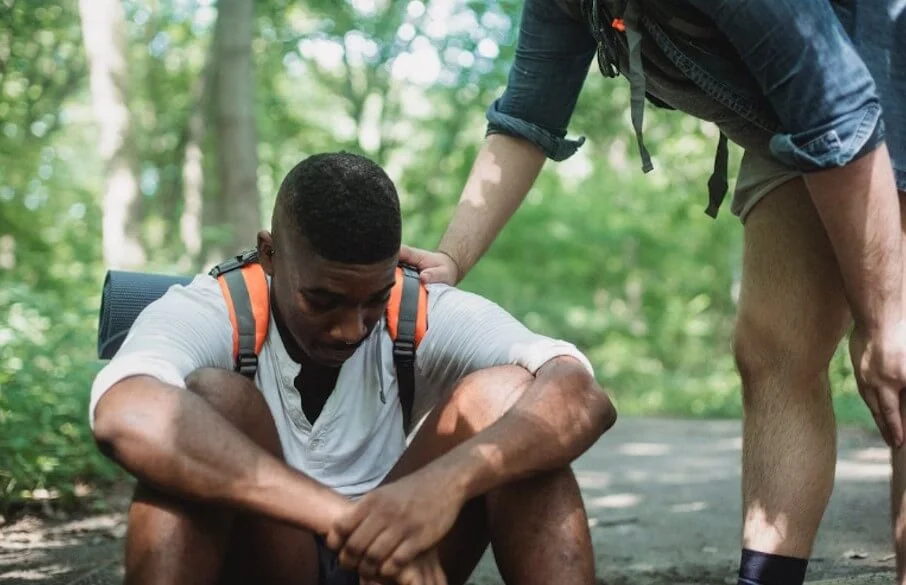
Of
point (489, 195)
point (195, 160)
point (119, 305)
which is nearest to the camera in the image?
point (119, 305)

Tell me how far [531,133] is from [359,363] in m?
0.95

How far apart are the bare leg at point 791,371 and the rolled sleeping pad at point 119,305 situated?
1701mm

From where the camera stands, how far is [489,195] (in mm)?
3311

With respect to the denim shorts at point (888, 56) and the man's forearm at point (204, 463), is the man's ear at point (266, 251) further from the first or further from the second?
the denim shorts at point (888, 56)

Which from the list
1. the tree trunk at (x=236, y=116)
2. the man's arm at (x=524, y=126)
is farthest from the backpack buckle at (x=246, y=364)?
the tree trunk at (x=236, y=116)

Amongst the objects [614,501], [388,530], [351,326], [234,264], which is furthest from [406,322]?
[614,501]

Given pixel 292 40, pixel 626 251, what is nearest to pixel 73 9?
pixel 292 40

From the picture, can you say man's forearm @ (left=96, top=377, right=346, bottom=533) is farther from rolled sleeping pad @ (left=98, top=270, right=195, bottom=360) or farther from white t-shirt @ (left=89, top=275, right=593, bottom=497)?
rolled sleeping pad @ (left=98, top=270, right=195, bottom=360)

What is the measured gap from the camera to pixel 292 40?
1517cm

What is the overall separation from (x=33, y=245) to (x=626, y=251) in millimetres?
9539

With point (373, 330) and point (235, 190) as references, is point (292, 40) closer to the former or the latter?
point (235, 190)

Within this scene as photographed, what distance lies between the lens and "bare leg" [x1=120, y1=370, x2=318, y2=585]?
2309 mm

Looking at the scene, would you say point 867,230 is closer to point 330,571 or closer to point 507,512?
point 507,512

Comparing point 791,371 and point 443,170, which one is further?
point 443,170
